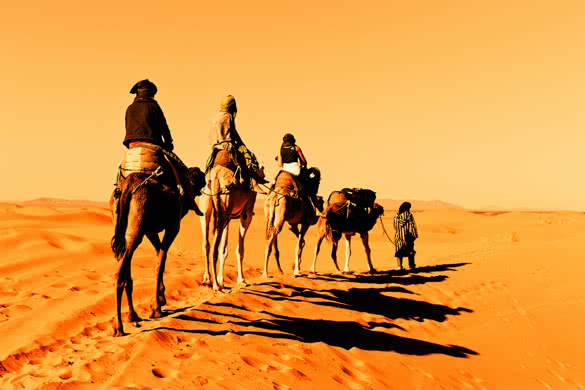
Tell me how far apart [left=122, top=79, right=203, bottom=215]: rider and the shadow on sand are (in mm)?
2226

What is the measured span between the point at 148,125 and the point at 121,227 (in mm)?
1606

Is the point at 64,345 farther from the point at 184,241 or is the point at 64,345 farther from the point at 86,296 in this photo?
the point at 184,241

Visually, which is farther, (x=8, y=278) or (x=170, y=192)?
(x=8, y=278)

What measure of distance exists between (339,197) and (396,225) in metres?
3.04

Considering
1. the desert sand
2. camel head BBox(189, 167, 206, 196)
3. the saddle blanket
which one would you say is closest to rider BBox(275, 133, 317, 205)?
the desert sand

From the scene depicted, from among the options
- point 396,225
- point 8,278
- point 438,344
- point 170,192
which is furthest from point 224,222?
point 396,225

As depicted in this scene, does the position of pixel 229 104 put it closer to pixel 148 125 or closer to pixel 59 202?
pixel 148 125

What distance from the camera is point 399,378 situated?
643 centimetres

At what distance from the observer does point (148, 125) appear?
7398mm

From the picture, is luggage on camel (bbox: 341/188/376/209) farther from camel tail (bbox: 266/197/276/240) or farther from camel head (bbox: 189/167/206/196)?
camel head (bbox: 189/167/206/196)

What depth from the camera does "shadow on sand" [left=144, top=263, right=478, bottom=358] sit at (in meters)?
7.35

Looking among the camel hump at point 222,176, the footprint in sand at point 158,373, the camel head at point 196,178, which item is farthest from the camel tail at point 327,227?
the footprint in sand at point 158,373

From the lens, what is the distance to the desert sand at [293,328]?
559cm

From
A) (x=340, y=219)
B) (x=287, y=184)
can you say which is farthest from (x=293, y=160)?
(x=340, y=219)
